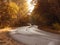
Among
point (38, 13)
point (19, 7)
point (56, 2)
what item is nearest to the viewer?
point (56, 2)

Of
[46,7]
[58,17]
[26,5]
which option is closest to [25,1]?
[26,5]

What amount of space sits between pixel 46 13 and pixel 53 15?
1.01 feet

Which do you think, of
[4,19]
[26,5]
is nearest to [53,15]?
[26,5]

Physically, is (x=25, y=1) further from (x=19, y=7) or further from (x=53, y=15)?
(x=53, y=15)

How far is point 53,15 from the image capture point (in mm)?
6496

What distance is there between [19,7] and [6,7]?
72 centimetres

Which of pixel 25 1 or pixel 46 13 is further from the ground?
pixel 25 1

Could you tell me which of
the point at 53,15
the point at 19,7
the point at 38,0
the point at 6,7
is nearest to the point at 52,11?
the point at 53,15

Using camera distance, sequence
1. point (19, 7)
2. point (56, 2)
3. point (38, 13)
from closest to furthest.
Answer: point (56, 2) → point (19, 7) → point (38, 13)

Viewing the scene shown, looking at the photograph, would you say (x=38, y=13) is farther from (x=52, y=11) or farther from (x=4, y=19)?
(x=4, y=19)

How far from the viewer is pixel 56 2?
629 cm

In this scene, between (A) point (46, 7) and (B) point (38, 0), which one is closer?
(A) point (46, 7)

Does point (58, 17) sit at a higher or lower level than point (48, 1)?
lower

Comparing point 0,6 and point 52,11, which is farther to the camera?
point 0,6
